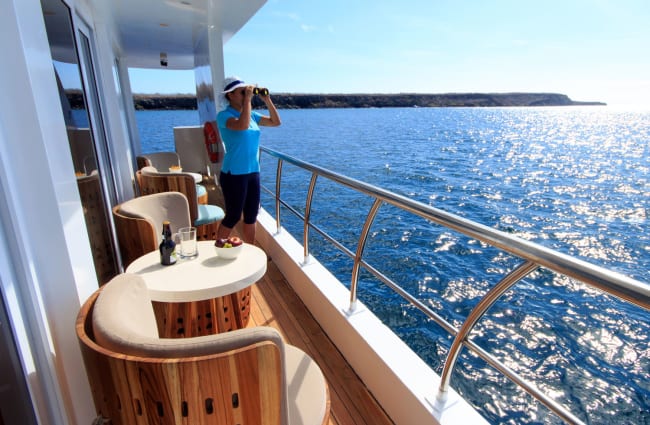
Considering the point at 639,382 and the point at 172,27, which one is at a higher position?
the point at 172,27

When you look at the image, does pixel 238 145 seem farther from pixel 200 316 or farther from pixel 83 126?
pixel 200 316

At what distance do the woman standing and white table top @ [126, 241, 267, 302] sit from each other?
2.73 feet

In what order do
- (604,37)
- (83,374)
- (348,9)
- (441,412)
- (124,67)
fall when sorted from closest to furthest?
(83,374) < (441,412) < (124,67) < (348,9) < (604,37)

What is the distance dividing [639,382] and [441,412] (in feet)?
13.3

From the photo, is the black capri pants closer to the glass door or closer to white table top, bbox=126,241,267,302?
the glass door

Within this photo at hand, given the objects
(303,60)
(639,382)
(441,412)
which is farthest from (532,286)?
(303,60)

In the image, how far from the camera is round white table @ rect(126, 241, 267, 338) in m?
1.26

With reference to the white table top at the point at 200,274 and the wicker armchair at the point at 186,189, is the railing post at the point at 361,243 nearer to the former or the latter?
the white table top at the point at 200,274

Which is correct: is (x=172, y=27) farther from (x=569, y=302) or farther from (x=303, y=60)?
(x=303, y=60)

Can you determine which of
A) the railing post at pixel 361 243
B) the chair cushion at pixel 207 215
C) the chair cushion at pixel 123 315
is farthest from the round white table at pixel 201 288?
the chair cushion at pixel 207 215

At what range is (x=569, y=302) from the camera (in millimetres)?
5418

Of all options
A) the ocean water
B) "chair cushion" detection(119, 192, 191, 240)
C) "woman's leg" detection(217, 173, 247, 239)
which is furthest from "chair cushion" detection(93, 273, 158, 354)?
the ocean water

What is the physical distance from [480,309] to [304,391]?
1.71 feet

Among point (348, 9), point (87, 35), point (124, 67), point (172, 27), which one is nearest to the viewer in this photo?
point (87, 35)
